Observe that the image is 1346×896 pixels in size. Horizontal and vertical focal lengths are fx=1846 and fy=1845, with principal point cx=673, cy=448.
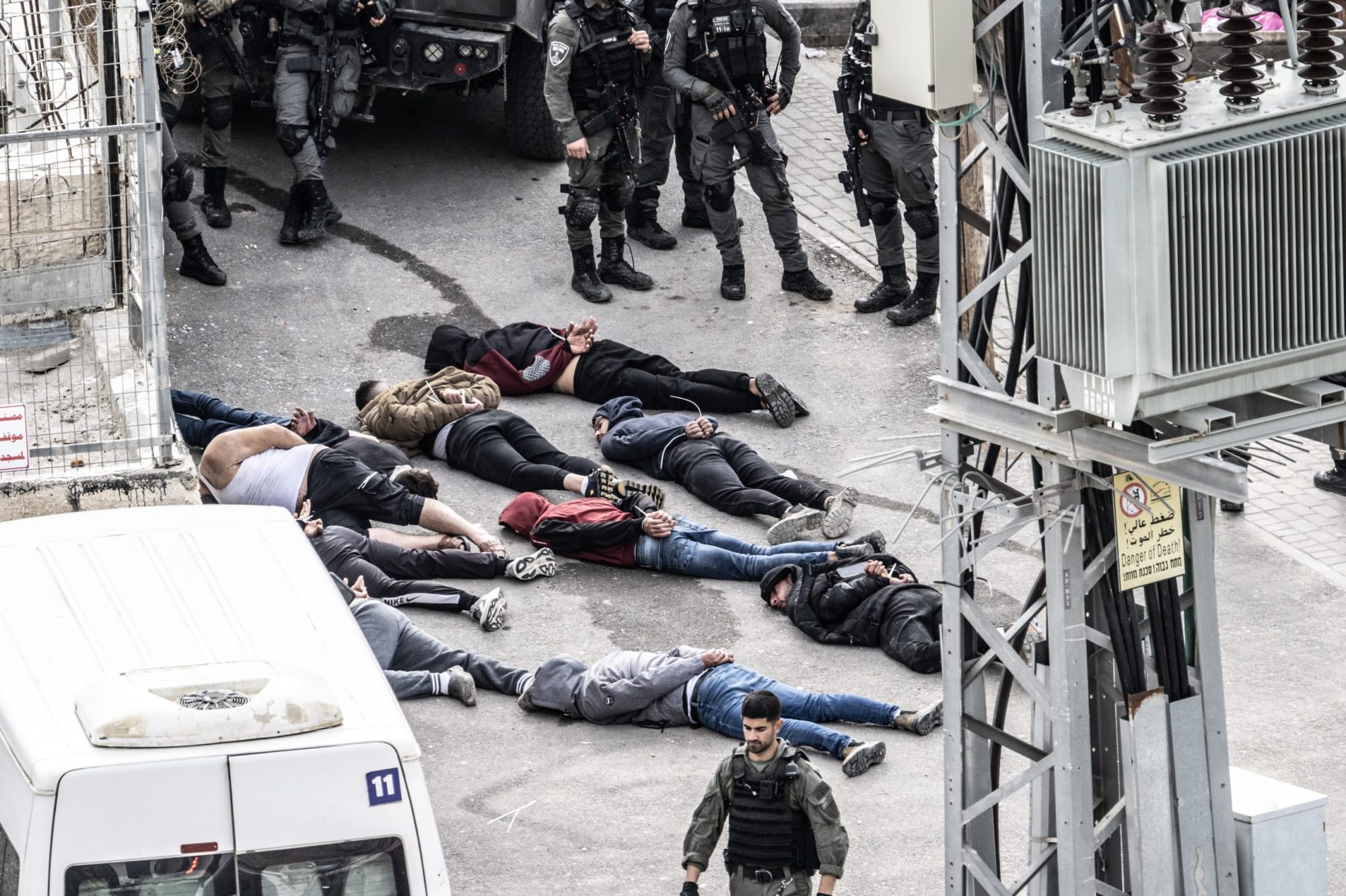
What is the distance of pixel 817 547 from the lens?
387 inches

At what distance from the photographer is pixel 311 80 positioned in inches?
516

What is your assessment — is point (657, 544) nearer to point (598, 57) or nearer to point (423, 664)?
point (423, 664)

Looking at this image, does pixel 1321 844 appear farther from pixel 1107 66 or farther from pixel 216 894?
pixel 216 894

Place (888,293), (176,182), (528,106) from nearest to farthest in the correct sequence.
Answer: (176,182) → (888,293) → (528,106)

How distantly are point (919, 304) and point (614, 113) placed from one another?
8.14 feet

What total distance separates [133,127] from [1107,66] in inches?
202

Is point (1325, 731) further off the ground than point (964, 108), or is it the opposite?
point (964, 108)

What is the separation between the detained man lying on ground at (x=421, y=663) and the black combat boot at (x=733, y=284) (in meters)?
4.79

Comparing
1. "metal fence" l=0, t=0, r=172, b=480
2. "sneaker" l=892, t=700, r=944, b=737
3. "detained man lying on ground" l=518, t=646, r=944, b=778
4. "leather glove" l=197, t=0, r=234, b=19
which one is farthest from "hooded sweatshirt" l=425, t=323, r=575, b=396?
"sneaker" l=892, t=700, r=944, b=737

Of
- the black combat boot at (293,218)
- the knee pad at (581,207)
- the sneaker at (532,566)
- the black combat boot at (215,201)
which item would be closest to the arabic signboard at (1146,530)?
the sneaker at (532,566)

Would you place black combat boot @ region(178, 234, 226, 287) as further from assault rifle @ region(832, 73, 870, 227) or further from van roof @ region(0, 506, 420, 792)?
van roof @ region(0, 506, 420, 792)

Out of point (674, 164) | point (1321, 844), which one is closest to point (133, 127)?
point (1321, 844)

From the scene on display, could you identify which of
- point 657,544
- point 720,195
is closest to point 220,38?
point 720,195

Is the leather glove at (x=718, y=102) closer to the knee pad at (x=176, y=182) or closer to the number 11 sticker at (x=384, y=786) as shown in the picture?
the knee pad at (x=176, y=182)
